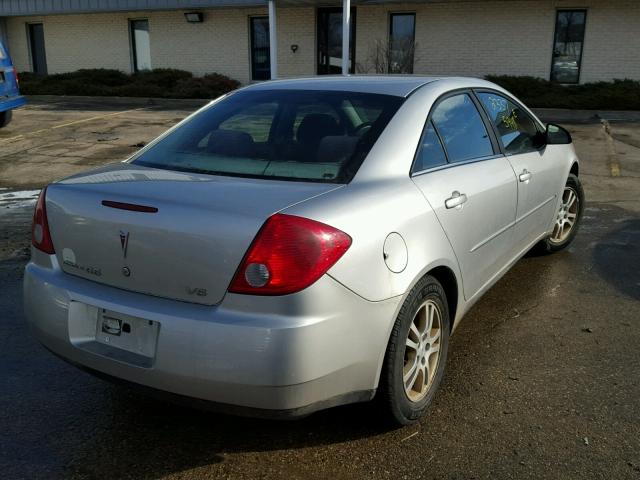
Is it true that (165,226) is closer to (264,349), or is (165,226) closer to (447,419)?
(264,349)

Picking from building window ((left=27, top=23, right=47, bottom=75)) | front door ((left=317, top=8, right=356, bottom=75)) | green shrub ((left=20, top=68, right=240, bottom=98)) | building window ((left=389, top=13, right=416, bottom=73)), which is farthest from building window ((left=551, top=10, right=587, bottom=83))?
building window ((left=27, top=23, right=47, bottom=75))

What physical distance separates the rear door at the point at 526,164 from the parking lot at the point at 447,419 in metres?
0.55

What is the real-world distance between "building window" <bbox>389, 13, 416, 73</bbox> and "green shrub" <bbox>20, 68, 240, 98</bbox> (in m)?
5.36

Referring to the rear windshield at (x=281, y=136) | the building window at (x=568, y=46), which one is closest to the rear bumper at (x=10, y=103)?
the rear windshield at (x=281, y=136)

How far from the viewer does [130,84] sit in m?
21.7

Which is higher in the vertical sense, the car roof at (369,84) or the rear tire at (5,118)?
the car roof at (369,84)

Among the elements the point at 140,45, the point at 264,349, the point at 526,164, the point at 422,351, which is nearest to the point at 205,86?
the point at 140,45

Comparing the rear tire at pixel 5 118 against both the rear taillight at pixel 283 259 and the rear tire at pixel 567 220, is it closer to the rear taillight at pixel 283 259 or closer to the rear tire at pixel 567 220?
the rear tire at pixel 567 220

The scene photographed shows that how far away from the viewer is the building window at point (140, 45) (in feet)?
78.3

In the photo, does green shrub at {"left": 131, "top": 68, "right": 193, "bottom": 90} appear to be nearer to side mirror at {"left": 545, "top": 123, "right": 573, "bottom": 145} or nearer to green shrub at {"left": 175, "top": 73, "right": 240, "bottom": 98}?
green shrub at {"left": 175, "top": 73, "right": 240, "bottom": 98}

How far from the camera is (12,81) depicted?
39.3 ft

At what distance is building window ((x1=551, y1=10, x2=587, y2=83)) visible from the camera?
18234 mm

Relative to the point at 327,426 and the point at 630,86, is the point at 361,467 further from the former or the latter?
the point at 630,86

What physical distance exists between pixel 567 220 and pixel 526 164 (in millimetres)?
1558
